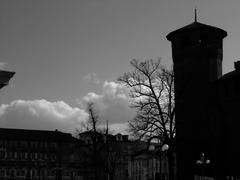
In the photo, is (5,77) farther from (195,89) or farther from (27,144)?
(27,144)

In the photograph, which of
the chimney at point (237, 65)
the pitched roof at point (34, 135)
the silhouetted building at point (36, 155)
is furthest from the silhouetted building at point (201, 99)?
the pitched roof at point (34, 135)

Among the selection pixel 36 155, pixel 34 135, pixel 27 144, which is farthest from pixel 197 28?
pixel 34 135

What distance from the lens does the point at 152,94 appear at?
1889 inches

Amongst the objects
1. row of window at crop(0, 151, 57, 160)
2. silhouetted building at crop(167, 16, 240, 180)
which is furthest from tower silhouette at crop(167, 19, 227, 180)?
row of window at crop(0, 151, 57, 160)

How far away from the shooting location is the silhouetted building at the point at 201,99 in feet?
167

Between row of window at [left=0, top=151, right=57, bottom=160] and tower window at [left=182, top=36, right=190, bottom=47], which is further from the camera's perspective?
row of window at [left=0, top=151, right=57, bottom=160]

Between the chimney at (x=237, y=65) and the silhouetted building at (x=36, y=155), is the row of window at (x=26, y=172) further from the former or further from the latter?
the chimney at (x=237, y=65)

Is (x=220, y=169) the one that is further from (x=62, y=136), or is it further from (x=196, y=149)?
(x=62, y=136)

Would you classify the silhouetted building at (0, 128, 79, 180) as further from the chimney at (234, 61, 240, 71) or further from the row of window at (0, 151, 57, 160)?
the chimney at (234, 61, 240, 71)

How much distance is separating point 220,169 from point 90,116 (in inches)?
647

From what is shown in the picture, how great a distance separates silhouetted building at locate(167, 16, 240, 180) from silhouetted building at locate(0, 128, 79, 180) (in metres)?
68.6

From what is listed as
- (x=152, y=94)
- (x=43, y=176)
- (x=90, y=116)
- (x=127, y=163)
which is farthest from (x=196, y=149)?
(x=127, y=163)

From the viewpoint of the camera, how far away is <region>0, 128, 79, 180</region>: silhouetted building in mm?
120000

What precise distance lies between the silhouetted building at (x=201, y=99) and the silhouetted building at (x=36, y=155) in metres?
68.6
